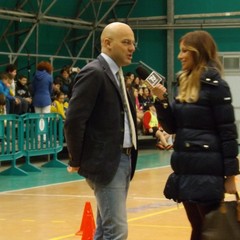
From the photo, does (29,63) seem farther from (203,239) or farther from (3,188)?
(203,239)

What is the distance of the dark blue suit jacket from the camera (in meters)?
5.48

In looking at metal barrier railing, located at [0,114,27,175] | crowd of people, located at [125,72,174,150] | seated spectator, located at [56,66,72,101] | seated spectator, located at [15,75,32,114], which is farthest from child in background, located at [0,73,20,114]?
crowd of people, located at [125,72,174,150]

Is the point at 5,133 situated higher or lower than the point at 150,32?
lower

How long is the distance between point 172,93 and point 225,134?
22990mm

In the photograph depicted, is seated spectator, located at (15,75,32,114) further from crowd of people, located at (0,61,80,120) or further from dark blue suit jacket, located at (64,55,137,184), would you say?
dark blue suit jacket, located at (64,55,137,184)

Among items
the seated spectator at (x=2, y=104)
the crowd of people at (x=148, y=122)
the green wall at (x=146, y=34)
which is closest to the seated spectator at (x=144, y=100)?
the crowd of people at (x=148, y=122)

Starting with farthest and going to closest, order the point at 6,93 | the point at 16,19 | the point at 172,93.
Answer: the point at 172,93 → the point at 16,19 → the point at 6,93

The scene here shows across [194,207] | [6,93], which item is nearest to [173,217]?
[194,207]

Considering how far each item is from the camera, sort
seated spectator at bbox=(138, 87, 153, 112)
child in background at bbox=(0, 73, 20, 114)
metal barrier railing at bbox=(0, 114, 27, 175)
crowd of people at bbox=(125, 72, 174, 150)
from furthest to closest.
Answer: seated spectator at bbox=(138, 87, 153, 112) < crowd of people at bbox=(125, 72, 174, 150) < child in background at bbox=(0, 73, 20, 114) < metal barrier railing at bbox=(0, 114, 27, 175)

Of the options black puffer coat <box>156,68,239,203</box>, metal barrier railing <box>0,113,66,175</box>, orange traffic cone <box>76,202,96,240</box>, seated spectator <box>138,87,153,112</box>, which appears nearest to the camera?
black puffer coat <box>156,68,239,203</box>

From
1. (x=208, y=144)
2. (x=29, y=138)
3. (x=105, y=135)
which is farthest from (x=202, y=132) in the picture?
(x=29, y=138)

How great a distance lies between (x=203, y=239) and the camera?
5289mm

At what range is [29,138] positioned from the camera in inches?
667

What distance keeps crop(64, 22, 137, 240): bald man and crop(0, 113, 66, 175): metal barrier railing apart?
10.5m
